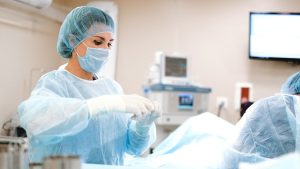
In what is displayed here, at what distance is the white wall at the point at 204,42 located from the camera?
4.06m

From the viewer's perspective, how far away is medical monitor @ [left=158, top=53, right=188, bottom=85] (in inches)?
146

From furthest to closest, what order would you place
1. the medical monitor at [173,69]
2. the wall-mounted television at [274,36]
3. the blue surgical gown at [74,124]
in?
the wall-mounted television at [274,36]
the medical monitor at [173,69]
the blue surgical gown at [74,124]

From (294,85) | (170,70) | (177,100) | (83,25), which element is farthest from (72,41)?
(170,70)

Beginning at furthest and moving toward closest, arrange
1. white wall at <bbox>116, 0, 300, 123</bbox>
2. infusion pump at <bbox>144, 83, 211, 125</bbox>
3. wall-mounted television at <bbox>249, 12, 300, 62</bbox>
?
white wall at <bbox>116, 0, 300, 123</bbox>, wall-mounted television at <bbox>249, 12, 300, 62</bbox>, infusion pump at <bbox>144, 83, 211, 125</bbox>

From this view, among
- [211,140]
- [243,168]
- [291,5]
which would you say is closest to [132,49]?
[291,5]

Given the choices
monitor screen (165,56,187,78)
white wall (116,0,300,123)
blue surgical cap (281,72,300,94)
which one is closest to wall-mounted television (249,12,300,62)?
white wall (116,0,300,123)

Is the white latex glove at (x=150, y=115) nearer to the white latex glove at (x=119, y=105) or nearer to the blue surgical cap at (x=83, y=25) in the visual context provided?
the white latex glove at (x=119, y=105)

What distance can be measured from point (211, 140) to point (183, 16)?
199 cm

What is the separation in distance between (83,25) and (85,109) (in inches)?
18.5

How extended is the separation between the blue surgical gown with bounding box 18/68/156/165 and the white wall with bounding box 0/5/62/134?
177 cm

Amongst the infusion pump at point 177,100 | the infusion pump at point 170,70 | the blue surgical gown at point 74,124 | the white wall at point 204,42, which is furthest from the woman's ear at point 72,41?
the white wall at point 204,42

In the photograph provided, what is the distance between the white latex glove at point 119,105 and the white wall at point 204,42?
263cm

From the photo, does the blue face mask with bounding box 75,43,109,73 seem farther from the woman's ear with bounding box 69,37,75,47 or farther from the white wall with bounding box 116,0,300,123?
the white wall with bounding box 116,0,300,123

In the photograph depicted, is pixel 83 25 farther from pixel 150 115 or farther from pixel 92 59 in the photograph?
pixel 150 115
